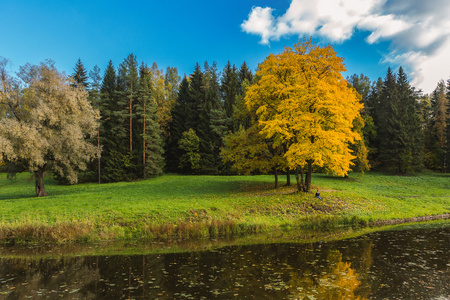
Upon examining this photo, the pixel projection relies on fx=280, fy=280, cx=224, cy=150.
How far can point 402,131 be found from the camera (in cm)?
5038

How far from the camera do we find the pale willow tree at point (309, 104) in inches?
A: 852

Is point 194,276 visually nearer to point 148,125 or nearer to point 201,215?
point 201,215

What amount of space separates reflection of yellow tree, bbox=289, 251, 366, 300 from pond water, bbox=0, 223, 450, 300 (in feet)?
0.09

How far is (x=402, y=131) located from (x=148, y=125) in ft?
148

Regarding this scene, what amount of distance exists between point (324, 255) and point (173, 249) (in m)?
7.06

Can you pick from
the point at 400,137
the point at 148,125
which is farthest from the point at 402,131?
the point at 148,125

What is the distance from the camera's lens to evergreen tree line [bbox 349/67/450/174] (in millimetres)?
49906

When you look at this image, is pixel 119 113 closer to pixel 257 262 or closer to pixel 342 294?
pixel 257 262

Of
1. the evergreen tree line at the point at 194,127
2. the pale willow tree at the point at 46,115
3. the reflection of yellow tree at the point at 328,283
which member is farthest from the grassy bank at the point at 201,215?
the evergreen tree line at the point at 194,127

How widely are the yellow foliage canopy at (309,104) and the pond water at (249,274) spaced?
29.5 ft

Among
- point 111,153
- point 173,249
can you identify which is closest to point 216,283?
point 173,249

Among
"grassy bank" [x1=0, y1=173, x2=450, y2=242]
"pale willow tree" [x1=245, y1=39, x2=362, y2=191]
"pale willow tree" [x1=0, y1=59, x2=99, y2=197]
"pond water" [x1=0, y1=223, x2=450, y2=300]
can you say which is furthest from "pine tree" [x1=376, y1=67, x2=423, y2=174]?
"pale willow tree" [x1=0, y1=59, x2=99, y2=197]

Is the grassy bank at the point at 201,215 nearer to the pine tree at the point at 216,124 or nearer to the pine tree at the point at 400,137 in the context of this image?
the pine tree at the point at 400,137

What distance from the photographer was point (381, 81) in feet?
240
